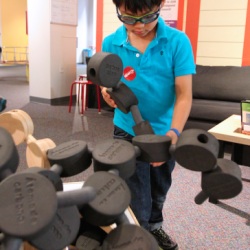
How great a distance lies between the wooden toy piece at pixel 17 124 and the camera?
629 millimetres

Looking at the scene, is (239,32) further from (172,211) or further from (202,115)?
(172,211)

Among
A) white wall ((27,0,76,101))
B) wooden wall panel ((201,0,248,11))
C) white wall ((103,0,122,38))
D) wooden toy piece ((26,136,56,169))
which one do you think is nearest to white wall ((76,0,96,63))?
white wall ((27,0,76,101))

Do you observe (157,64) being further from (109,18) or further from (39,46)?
(39,46)

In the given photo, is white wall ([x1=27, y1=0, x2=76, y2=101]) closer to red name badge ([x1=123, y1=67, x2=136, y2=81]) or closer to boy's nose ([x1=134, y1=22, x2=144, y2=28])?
red name badge ([x1=123, y1=67, x2=136, y2=81])

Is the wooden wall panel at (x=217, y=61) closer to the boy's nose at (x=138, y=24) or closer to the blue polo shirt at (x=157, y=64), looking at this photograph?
the blue polo shirt at (x=157, y=64)

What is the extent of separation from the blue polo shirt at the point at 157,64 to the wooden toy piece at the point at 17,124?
510 millimetres

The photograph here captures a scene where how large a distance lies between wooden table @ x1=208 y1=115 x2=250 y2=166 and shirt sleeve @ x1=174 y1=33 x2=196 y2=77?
1.07 meters

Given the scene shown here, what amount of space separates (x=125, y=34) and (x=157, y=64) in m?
→ 0.17

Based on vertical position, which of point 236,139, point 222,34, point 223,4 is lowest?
point 236,139

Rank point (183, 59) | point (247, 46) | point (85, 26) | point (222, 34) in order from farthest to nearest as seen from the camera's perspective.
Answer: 1. point (85, 26)
2. point (222, 34)
3. point (247, 46)
4. point (183, 59)

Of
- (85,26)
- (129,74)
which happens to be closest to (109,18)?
(129,74)

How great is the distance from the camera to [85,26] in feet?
35.4

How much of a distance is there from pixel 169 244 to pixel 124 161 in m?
1.22

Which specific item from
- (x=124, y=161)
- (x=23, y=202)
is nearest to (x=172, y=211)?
(x=124, y=161)
